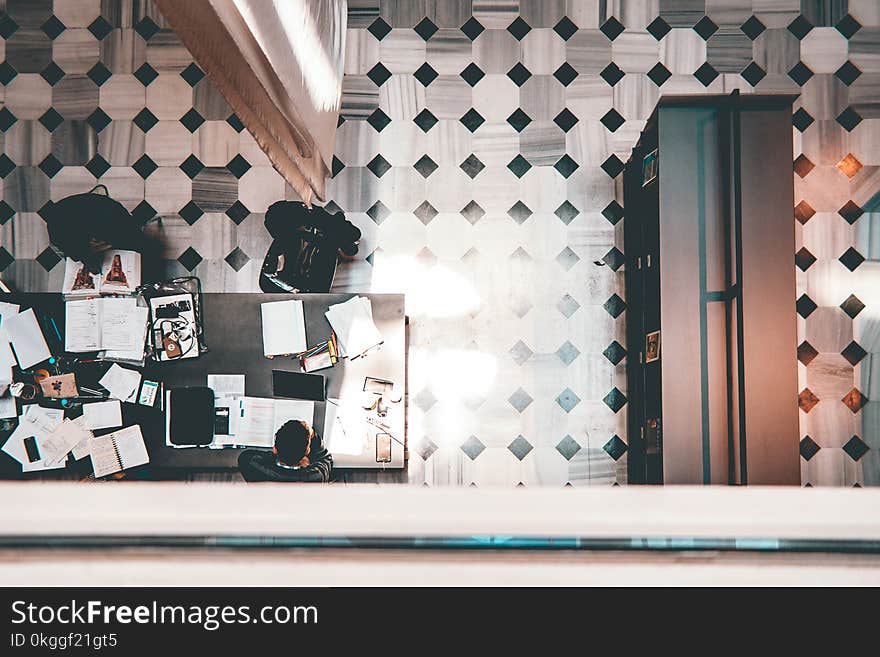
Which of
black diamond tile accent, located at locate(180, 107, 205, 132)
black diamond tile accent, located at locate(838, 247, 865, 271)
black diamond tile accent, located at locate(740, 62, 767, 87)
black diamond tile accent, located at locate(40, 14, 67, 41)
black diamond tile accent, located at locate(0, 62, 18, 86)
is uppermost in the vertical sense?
black diamond tile accent, located at locate(40, 14, 67, 41)

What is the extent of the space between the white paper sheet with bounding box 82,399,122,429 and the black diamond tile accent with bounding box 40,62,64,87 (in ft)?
5.68

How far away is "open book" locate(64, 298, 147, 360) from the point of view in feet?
9.30

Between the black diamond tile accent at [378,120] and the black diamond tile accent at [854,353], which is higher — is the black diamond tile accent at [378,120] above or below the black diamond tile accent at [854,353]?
above

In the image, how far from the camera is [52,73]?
3080 mm

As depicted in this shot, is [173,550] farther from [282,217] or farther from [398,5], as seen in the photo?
[398,5]

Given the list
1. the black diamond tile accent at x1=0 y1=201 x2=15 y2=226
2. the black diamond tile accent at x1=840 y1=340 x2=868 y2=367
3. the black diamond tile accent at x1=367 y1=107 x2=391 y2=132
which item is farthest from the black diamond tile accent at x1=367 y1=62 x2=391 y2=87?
the black diamond tile accent at x1=840 y1=340 x2=868 y2=367

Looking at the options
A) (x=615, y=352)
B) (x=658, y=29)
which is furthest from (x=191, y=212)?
(x=658, y=29)

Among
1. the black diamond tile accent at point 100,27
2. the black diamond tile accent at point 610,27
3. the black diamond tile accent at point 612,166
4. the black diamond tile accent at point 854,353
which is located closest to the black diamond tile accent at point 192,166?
the black diamond tile accent at point 100,27

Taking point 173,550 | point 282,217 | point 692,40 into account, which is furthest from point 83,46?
point 173,550

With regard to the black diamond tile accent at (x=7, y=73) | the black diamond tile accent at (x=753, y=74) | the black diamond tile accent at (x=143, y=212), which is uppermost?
the black diamond tile accent at (x=7, y=73)

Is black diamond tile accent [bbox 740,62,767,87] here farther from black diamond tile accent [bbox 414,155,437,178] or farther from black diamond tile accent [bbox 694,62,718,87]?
black diamond tile accent [bbox 414,155,437,178]

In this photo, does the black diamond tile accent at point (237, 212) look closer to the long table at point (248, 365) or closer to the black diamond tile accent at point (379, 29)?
the long table at point (248, 365)

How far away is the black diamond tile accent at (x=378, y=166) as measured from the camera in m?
3.05

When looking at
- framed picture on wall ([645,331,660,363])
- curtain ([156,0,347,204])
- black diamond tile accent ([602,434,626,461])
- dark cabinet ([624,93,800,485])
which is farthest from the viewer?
black diamond tile accent ([602,434,626,461])
